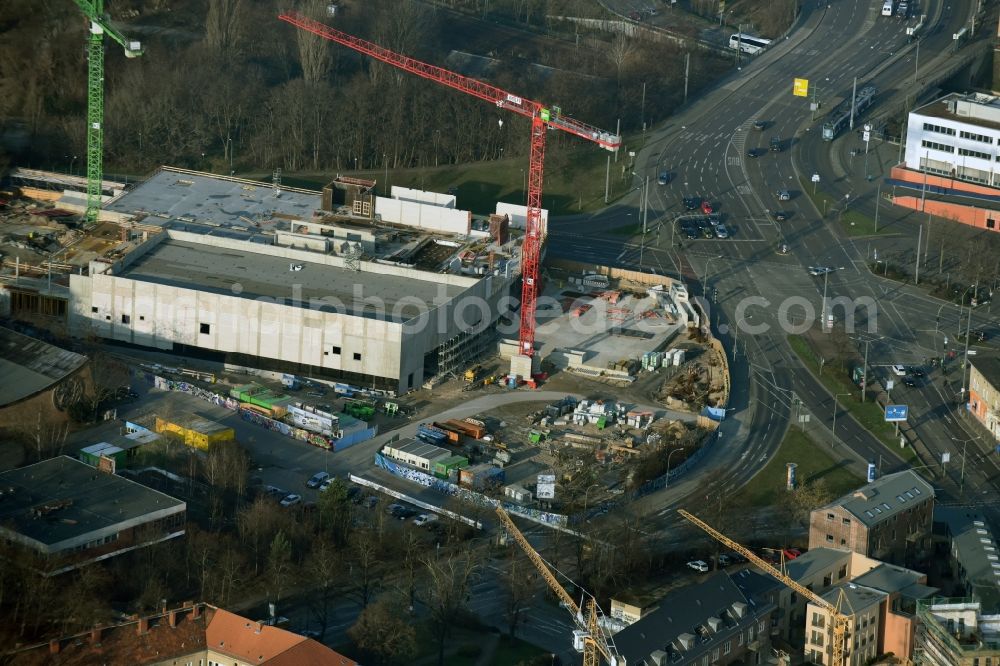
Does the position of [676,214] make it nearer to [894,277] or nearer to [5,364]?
[894,277]

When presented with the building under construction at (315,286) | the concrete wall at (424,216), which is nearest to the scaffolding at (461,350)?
the building under construction at (315,286)

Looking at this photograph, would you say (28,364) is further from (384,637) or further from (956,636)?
(956,636)

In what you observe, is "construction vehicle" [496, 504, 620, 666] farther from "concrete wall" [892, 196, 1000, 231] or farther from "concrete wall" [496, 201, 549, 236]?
"concrete wall" [892, 196, 1000, 231]

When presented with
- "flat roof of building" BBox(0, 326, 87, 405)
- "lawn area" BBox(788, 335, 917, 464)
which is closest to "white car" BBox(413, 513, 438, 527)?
"flat roof of building" BBox(0, 326, 87, 405)

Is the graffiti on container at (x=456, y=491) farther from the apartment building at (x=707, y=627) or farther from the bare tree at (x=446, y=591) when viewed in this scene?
the apartment building at (x=707, y=627)

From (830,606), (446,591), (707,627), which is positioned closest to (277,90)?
(446,591)

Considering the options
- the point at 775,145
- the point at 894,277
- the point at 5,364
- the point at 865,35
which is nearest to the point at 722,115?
the point at 775,145

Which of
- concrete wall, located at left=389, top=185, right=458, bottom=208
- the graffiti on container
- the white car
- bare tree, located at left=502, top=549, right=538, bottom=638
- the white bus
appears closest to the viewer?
bare tree, located at left=502, top=549, right=538, bottom=638
